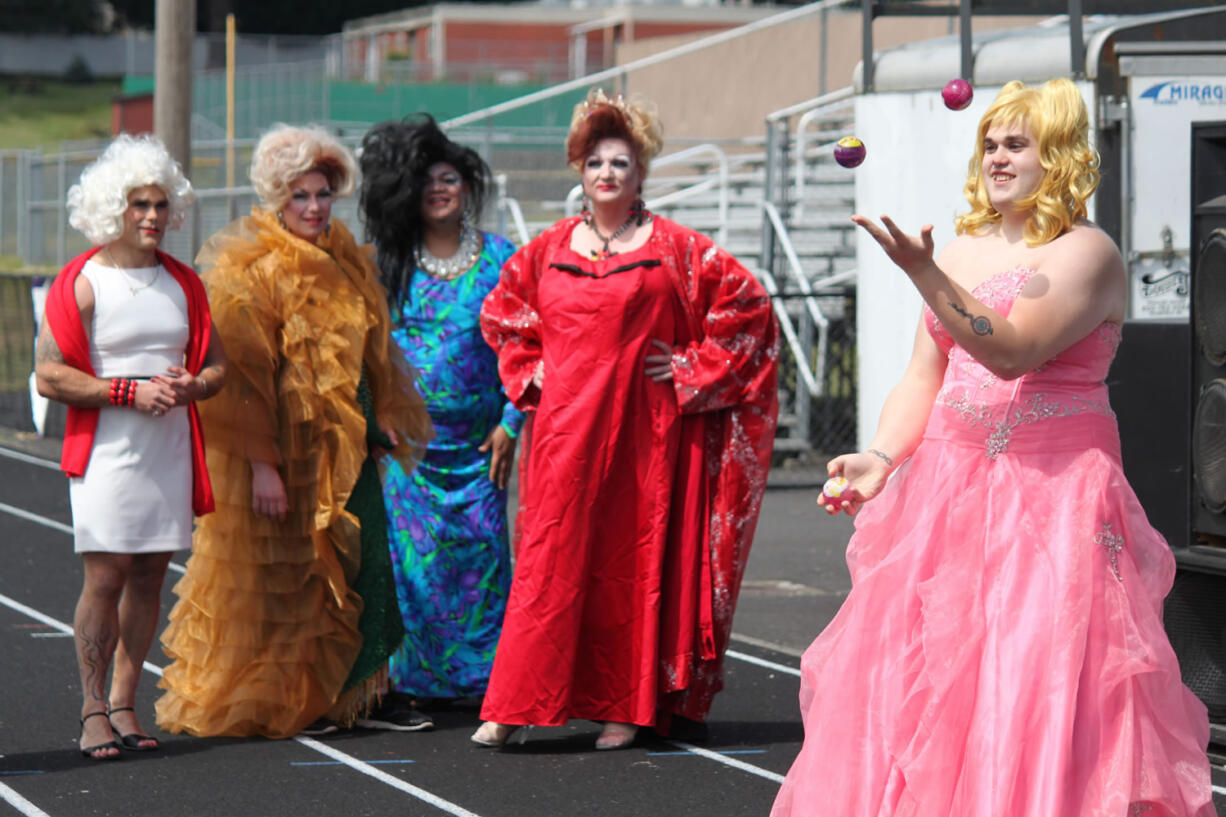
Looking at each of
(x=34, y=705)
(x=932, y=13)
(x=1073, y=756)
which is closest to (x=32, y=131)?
(x=932, y=13)

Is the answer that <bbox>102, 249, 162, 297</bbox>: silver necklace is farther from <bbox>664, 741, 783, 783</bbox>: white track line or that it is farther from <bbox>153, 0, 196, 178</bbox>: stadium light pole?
<bbox>153, 0, 196, 178</bbox>: stadium light pole

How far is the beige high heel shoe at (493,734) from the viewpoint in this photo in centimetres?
605

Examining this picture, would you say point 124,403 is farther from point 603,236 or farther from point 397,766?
point 603,236

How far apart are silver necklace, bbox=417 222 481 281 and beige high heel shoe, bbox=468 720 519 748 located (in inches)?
63.0

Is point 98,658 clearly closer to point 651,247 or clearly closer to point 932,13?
point 651,247

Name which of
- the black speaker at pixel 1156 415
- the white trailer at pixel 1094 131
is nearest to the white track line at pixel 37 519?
the white trailer at pixel 1094 131

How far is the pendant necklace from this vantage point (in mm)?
6133

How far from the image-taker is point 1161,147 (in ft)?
29.6

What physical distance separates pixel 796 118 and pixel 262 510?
18818 millimetres

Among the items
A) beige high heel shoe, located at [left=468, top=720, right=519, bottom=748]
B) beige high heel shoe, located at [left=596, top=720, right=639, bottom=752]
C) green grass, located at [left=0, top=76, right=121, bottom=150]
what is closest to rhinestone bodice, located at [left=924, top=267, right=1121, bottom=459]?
beige high heel shoe, located at [left=596, top=720, right=639, bottom=752]

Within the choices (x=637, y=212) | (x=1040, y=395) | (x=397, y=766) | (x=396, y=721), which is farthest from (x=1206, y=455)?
(x=396, y=721)

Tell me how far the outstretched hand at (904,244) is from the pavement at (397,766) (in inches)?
84.2

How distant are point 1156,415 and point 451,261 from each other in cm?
249

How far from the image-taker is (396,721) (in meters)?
6.39
